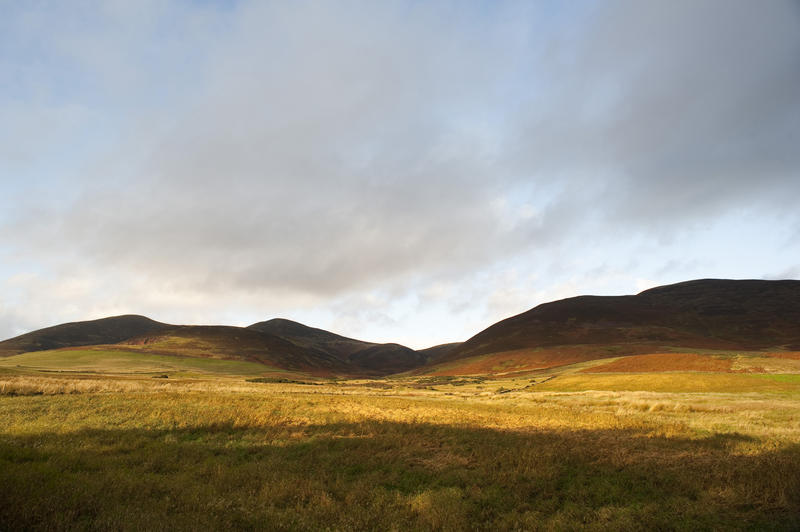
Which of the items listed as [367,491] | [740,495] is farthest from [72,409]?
[740,495]

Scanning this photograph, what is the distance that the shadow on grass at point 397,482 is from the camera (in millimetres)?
8289

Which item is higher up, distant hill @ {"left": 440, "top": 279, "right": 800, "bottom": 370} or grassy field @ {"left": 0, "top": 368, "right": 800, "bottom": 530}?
distant hill @ {"left": 440, "top": 279, "right": 800, "bottom": 370}

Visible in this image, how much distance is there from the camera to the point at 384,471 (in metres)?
12.6

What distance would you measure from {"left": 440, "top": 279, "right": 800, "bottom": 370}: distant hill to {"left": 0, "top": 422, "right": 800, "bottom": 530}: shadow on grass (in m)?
107

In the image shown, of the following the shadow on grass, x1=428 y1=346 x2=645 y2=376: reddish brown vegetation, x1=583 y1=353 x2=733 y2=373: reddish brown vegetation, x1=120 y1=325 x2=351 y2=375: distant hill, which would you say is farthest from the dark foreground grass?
x1=120 y1=325 x2=351 y2=375: distant hill

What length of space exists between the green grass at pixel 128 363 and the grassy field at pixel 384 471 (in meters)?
86.6

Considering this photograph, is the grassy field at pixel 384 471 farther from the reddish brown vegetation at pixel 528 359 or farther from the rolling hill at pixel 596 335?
the reddish brown vegetation at pixel 528 359

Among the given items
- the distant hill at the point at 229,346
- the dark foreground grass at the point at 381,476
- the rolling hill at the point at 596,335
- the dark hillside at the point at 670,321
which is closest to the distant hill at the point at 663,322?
the dark hillside at the point at 670,321

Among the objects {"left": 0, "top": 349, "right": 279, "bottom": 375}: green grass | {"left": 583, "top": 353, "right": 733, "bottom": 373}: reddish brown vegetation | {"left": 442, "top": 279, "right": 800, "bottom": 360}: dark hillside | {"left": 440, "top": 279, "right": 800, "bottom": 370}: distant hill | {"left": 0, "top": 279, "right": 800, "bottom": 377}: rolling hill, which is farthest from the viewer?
{"left": 442, "top": 279, "right": 800, "bottom": 360}: dark hillside

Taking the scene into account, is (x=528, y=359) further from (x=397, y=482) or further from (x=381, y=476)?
(x=397, y=482)

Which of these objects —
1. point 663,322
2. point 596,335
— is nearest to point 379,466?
point 596,335

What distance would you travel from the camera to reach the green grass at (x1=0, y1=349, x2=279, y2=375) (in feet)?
310

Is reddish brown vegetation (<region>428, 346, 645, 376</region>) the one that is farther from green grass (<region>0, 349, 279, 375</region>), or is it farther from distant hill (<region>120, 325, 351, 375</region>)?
green grass (<region>0, 349, 279, 375</region>)

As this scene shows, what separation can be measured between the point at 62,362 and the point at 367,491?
4891 inches
